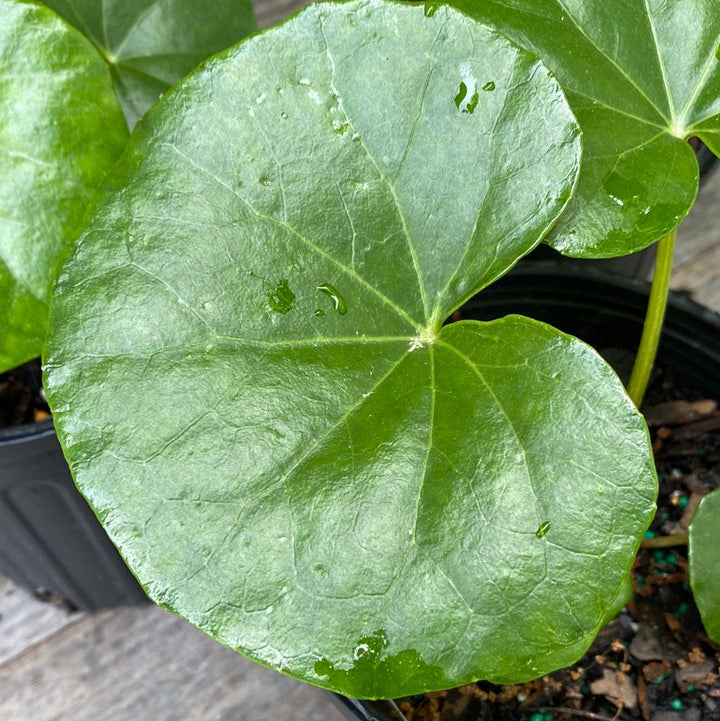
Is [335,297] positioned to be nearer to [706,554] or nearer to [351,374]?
[351,374]

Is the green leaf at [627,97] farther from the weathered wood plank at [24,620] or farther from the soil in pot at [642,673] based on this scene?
the weathered wood plank at [24,620]

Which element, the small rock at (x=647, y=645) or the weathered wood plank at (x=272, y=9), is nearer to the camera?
the small rock at (x=647, y=645)

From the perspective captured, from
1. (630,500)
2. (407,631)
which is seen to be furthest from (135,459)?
(630,500)

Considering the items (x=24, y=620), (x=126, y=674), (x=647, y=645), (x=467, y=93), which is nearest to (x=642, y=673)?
(x=647, y=645)

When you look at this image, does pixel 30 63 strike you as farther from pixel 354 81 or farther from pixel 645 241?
pixel 645 241

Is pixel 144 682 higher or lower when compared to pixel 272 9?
lower

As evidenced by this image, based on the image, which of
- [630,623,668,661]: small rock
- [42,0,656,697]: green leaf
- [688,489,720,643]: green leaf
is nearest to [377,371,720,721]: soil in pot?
[630,623,668,661]: small rock

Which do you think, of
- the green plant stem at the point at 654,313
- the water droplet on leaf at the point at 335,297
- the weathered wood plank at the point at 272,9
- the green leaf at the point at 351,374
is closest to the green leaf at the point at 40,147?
the green leaf at the point at 351,374
